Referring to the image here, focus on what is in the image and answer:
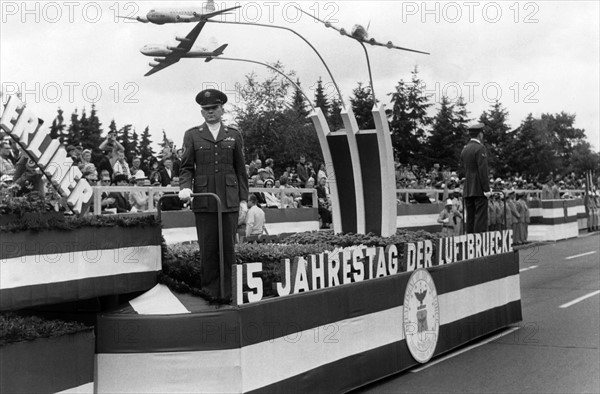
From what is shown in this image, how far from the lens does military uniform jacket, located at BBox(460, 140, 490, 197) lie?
1210 centimetres

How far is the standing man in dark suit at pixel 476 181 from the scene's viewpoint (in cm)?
1212

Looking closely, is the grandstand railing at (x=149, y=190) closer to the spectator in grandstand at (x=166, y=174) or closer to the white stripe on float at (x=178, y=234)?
the white stripe on float at (x=178, y=234)

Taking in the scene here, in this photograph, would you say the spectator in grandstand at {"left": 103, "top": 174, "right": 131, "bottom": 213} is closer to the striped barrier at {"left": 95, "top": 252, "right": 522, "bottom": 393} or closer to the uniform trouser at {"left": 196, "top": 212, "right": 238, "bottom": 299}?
the striped barrier at {"left": 95, "top": 252, "right": 522, "bottom": 393}

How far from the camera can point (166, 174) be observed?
1598 cm

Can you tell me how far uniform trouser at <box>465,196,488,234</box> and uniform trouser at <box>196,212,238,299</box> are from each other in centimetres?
616

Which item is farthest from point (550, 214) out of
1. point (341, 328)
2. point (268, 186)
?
point (341, 328)

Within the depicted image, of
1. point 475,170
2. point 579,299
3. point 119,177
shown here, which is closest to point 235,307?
point 475,170

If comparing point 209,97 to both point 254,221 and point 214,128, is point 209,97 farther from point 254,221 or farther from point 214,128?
point 254,221

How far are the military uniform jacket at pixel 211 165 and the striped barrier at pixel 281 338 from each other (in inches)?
37.1

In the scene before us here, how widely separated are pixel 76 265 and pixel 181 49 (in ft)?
24.2

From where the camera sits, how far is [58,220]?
5875mm

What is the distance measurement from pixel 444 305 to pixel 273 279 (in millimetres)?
3166

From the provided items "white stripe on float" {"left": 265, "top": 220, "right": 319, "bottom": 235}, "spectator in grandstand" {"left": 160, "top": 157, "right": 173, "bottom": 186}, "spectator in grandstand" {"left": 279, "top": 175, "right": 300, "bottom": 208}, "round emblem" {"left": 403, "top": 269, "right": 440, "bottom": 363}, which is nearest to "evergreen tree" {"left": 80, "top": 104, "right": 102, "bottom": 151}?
"spectator in grandstand" {"left": 279, "top": 175, "right": 300, "bottom": 208}

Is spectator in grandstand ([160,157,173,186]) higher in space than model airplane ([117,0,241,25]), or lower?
lower
